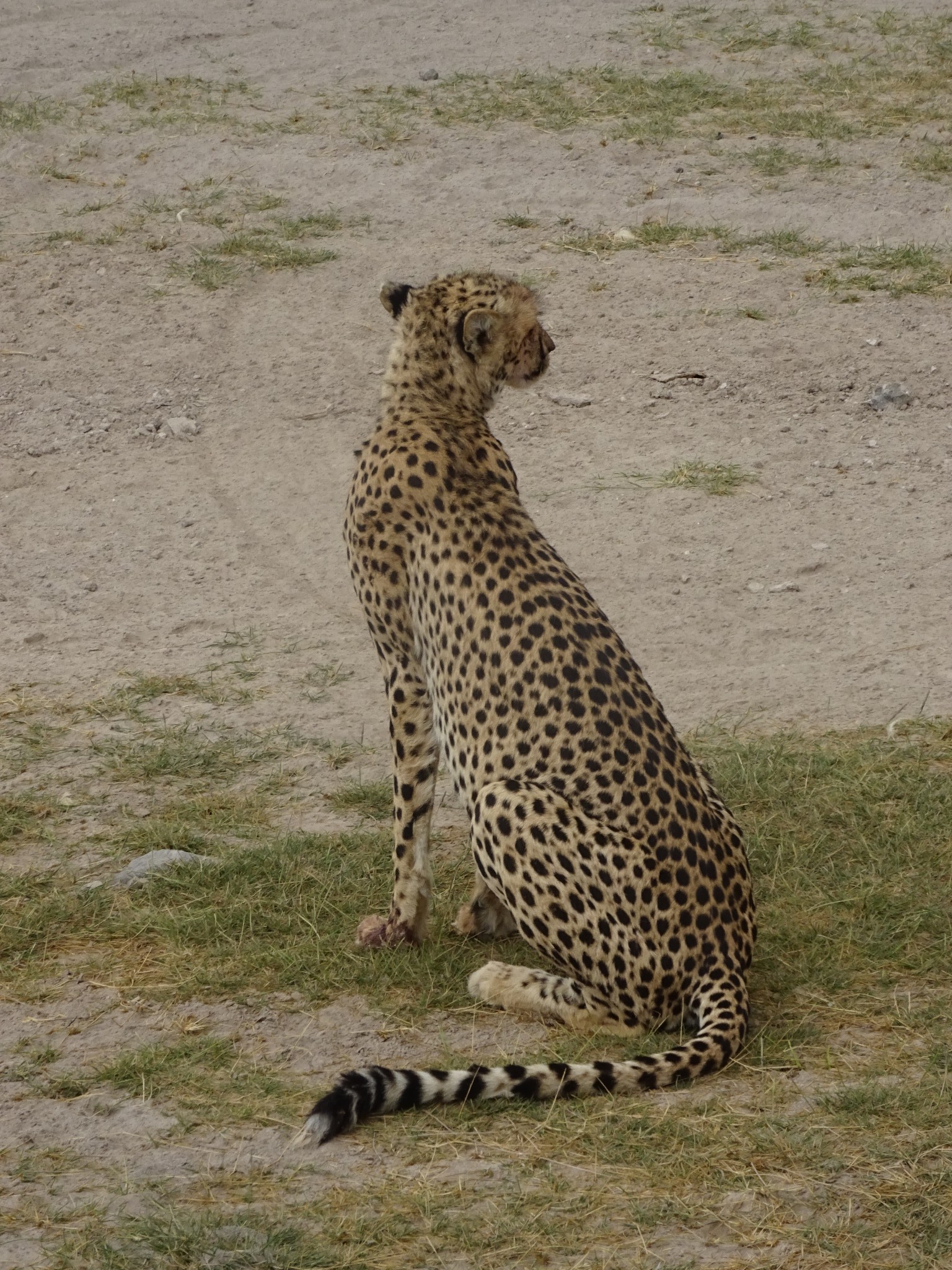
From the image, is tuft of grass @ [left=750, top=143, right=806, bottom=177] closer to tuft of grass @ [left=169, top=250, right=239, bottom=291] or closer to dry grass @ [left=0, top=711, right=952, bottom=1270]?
tuft of grass @ [left=169, top=250, right=239, bottom=291]

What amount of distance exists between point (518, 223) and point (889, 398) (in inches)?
92.1

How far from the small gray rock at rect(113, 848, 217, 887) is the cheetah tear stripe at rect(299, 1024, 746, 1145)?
1.14 metres

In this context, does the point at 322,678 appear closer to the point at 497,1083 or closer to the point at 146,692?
the point at 146,692

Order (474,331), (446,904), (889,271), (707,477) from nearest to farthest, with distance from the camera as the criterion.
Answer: (474,331) < (446,904) < (707,477) < (889,271)

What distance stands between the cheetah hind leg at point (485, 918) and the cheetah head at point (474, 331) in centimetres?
120

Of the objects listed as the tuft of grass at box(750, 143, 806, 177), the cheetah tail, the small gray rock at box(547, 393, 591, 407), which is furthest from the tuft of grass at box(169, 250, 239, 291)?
the cheetah tail

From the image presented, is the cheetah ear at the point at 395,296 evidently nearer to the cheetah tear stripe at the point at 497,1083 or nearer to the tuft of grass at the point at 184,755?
the tuft of grass at the point at 184,755

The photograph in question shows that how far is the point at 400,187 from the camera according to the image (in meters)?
9.07

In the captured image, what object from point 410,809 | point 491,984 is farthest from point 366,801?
point 491,984

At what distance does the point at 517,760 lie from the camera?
149 inches

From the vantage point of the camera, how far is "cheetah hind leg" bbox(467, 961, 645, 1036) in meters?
3.73

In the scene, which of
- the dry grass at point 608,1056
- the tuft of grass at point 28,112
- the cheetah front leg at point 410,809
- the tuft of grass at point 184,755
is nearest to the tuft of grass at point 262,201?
the tuft of grass at point 28,112

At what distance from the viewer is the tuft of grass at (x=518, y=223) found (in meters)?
8.66

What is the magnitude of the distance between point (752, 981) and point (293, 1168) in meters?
1.16
